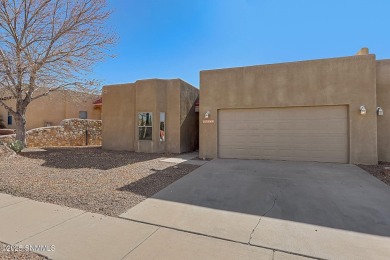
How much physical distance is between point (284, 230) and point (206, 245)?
1.34 meters

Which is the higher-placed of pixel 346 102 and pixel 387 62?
pixel 387 62

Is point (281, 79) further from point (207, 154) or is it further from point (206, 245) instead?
point (206, 245)

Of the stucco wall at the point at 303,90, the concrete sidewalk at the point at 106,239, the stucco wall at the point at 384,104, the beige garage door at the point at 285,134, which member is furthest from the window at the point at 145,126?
the stucco wall at the point at 384,104

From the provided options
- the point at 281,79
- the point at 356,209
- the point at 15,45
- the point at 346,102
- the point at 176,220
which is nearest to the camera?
the point at 176,220

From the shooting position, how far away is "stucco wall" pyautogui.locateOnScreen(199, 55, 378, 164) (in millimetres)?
8133

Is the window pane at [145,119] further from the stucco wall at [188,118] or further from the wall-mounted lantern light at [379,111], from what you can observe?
the wall-mounted lantern light at [379,111]

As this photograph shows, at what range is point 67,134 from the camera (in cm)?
1670

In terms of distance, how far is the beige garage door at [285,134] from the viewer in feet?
28.2

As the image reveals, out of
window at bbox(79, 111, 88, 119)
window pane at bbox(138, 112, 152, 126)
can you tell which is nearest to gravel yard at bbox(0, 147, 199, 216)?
window pane at bbox(138, 112, 152, 126)

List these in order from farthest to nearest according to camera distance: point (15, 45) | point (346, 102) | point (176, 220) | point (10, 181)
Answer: point (15, 45) → point (346, 102) → point (10, 181) → point (176, 220)

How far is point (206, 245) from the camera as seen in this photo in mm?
3031

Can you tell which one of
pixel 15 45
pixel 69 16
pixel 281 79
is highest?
pixel 69 16

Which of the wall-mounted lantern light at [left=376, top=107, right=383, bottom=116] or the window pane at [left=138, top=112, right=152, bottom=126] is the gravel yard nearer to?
the window pane at [left=138, top=112, right=152, bottom=126]

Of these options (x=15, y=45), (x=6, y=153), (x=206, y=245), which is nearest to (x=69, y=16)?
(x=15, y=45)
